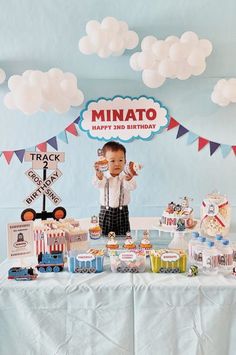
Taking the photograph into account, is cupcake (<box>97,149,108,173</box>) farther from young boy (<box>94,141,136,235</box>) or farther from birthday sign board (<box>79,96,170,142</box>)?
birthday sign board (<box>79,96,170,142</box>)

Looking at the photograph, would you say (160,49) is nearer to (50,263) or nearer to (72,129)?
(72,129)

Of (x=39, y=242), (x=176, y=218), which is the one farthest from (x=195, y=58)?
(x=39, y=242)

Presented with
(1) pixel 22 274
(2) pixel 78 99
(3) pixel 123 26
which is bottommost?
(1) pixel 22 274

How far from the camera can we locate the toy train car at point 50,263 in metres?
1.81

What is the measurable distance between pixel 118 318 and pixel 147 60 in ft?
5.39

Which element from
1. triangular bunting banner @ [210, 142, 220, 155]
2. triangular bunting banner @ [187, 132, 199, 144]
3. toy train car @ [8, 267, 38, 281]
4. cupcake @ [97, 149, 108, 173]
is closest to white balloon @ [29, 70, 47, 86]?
cupcake @ [97, 149, 108, 173]

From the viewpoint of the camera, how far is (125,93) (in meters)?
3.02

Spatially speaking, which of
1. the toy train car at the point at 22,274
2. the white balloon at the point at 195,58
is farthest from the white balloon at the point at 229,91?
the toy train car at the point at 22,274

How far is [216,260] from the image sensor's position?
178 cm

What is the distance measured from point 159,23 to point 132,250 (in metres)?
1.70

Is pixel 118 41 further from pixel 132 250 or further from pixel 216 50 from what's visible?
pixel 132 250

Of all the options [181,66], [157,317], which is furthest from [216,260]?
[181,66]

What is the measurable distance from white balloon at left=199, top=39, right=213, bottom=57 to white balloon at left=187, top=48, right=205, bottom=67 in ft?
0.17

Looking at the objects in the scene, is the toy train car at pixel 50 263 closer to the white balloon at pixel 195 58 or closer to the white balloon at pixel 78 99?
the white balloon at pixel 78 99
